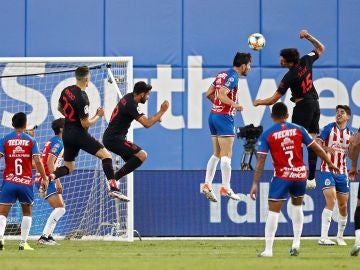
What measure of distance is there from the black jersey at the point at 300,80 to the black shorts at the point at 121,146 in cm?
269

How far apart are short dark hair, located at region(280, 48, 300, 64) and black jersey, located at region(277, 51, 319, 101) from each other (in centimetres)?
16

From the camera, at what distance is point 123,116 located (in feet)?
63.9

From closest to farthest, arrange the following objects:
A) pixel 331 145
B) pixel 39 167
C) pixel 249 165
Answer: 1. pixel 39 167
2. pixel 331 145
3. pixel 249 165

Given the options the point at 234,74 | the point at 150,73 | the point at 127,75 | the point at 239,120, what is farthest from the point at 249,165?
the point at 234,74

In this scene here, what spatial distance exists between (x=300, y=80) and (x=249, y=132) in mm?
8629

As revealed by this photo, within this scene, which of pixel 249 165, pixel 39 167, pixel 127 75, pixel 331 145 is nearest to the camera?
pixel 39 167

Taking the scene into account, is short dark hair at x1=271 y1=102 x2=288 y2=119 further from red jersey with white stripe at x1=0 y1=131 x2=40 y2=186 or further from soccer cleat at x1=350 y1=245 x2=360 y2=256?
red jersey with white stripe at x1=0 y1=131 x2=40 y2=186

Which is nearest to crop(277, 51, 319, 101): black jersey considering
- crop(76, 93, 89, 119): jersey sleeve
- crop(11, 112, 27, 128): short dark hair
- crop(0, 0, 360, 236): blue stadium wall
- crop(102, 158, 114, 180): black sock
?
crop(102, 158, 114, 180): black sock

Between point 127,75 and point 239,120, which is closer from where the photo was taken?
point 127,75

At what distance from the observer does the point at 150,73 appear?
94.8ft

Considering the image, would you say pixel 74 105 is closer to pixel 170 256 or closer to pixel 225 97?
pixel 225 97

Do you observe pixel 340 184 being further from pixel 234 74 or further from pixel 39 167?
pixel 39 167

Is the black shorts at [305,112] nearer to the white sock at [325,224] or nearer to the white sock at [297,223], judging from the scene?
the white sock at [325,224]

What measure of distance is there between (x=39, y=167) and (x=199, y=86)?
10501 mm
